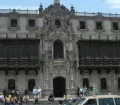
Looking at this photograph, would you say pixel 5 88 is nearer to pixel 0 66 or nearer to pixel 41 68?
pixel 0 66

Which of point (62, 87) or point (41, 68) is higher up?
point (41, 68)

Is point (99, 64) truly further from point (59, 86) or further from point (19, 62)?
point (19, 62)

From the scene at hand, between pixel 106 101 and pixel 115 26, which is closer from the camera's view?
pixel 106 101

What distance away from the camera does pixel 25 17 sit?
3888cm

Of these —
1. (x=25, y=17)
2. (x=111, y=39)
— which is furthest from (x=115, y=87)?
(x=25, y=17)

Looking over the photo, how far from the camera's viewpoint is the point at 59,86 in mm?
38750

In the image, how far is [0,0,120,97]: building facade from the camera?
37.1m

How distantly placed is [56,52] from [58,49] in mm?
527

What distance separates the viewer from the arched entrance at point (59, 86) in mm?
38250

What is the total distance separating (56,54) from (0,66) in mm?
7683

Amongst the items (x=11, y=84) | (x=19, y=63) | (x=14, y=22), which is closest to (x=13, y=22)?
(x=14, y=22)

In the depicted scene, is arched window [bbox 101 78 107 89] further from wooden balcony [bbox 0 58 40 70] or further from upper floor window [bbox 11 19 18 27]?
upper floor window [bbox 11 19 18 27]

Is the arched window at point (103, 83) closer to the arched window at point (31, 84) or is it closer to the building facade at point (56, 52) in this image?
the building facade at point (56, 52)

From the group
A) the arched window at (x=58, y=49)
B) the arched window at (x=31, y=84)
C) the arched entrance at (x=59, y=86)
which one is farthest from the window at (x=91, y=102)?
the arched window at (x=58, y=49)
